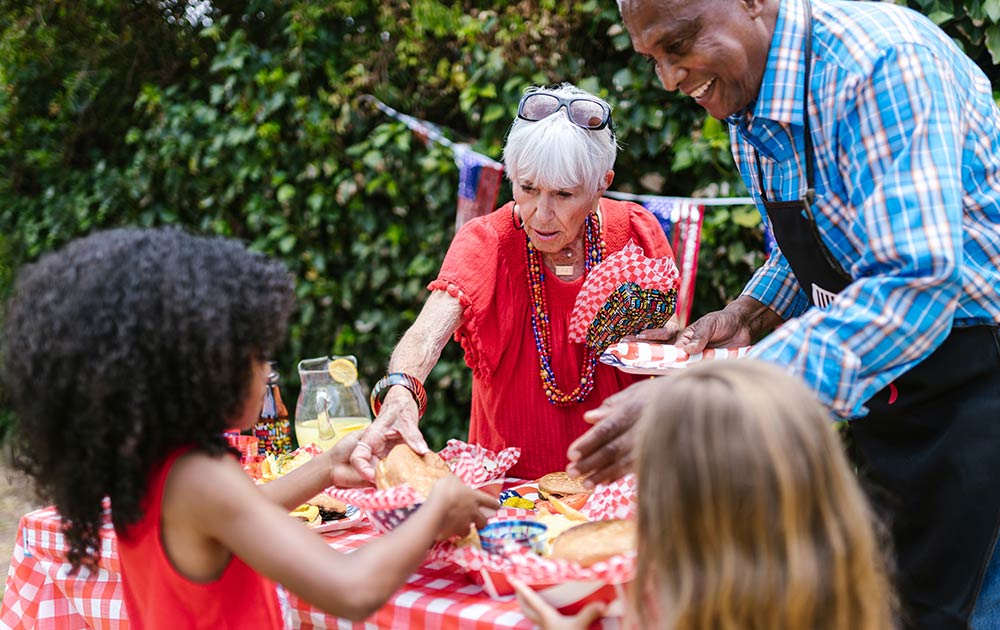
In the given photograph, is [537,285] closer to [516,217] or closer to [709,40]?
[516,217]

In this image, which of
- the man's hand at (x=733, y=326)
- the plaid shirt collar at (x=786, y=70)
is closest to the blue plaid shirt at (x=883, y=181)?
the plaid shirt collar at (x=786, y=70)

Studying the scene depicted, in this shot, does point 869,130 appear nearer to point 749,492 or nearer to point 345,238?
point 749,492

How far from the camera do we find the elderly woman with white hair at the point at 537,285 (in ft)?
7.68

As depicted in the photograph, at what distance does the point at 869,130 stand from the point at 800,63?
0.76ft

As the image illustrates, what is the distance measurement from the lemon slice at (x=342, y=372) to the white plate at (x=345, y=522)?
0.62 meters

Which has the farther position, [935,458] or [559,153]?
[559,153]

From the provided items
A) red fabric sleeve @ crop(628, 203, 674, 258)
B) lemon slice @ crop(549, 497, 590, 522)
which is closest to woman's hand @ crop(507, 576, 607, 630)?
lemon slice @ crop(549, 497, 590, 522)

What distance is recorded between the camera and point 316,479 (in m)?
1.89

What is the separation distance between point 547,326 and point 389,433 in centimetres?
61

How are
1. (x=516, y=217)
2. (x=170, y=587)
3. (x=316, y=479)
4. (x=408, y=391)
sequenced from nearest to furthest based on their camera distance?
(x=170, y=587) < (x=316, y=479) < (x=408, y=391) < (x=516, y=217)

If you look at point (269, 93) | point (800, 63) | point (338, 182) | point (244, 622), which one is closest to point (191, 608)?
point (244, 622)

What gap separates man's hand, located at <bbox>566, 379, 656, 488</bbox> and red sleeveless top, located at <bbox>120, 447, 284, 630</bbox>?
594mm

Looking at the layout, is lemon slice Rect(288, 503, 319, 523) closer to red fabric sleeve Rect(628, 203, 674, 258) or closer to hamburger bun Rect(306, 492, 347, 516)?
hamburger bun Rect(306, 492, 347, 516)

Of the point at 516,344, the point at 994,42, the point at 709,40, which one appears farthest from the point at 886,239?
the point at 994,42
